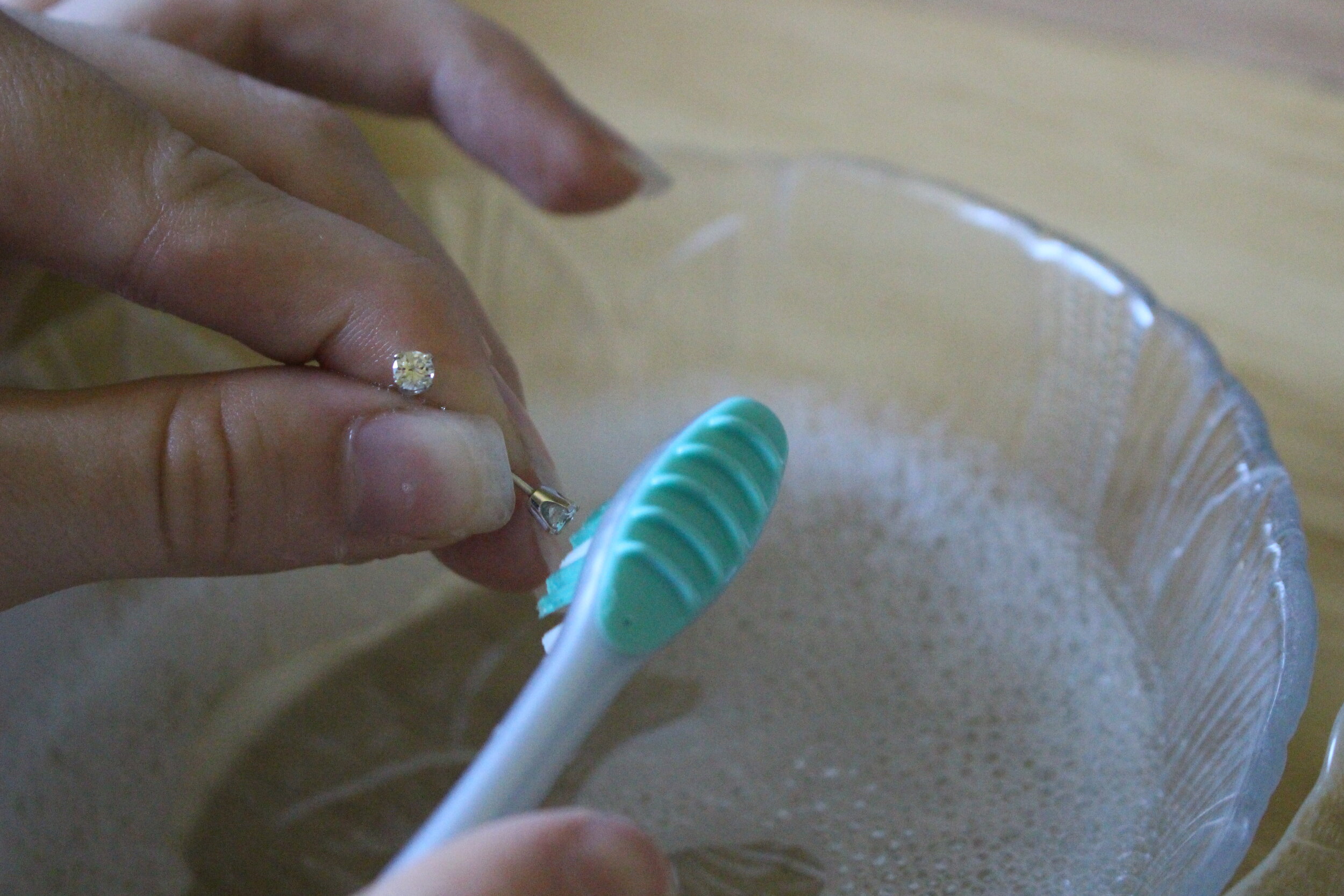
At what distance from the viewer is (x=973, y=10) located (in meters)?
0.64

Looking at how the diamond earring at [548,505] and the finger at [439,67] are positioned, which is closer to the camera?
the diamond earring at [548,505]

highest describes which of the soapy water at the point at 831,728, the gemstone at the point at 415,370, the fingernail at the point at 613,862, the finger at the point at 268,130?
the finger at the point at 268,130

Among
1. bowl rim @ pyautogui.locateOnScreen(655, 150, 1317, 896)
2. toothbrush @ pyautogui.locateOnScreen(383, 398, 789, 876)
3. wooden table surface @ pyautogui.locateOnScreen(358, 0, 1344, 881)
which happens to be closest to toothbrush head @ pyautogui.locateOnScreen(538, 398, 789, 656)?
toothbrush @ pyautogui.locateOnScreen(383, 398, 789, 876)

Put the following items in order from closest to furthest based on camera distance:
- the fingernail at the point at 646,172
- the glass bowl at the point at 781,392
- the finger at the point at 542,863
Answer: the finger at the point at 542,863, the glass bowl at the point at 781,392, the fingernail at the point at 646,172

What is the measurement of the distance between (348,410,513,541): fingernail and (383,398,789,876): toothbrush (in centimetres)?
3

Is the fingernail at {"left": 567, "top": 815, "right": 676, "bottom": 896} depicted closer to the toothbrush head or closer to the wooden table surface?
the toothbrush head

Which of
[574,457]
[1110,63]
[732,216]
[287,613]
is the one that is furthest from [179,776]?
[1110,63]

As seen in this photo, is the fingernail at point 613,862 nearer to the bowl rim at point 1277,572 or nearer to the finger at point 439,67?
the bowl rim at point 1277,572

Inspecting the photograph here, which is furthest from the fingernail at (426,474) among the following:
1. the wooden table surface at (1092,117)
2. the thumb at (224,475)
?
the wooden table surface at (1092,117)

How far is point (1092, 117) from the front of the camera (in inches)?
22.3

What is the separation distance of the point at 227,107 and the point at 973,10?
441 millimetres

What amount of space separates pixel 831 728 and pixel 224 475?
19 centimetres

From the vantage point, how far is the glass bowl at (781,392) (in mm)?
309

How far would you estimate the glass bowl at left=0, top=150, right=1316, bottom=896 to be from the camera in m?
0.31
